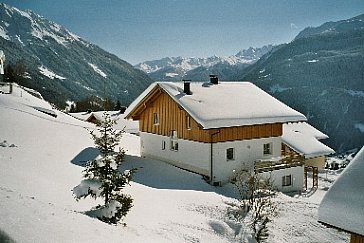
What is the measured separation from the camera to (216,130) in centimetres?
2083

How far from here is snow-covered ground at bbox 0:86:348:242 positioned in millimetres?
7742

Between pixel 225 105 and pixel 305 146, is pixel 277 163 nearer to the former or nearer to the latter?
pixel 225 105

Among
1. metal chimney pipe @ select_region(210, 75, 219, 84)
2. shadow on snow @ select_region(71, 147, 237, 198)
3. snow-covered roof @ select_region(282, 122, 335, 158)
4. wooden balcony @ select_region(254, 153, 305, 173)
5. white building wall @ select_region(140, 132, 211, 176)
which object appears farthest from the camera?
snow-covered roof @ select_region(282, 122, 335, 158)

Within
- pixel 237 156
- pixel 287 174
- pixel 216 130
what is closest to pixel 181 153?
pixel 216 130

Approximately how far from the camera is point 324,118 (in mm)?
157125

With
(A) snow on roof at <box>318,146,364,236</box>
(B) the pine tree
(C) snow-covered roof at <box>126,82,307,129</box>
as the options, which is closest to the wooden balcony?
(C) snow-covered roof at <box>126,82,307,129</box>

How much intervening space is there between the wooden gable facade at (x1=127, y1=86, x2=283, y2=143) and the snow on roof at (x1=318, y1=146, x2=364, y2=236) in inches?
535

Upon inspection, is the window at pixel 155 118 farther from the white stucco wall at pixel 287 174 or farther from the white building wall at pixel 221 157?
the white stucco wall at pixel 287 174

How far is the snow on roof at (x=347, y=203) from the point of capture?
20.1 ft

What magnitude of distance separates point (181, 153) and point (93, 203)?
35.9ft

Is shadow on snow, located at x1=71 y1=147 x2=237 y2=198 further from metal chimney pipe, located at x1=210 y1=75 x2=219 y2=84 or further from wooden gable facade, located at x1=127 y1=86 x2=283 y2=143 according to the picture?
metal chimney pipe, located at x1=210 y1=75 x2=219 y2=84

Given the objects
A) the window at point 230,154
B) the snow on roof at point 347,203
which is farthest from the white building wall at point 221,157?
the snow on roof at point 347,203

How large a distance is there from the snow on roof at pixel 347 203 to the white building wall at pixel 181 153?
46.8ft

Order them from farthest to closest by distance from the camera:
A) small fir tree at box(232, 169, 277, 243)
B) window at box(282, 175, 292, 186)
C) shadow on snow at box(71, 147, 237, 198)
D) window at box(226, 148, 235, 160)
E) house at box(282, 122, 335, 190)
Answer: house at box(282, 122, 335, 190)
window at box(282, 175, 292, 186)
window at box(226, 148, 235, 160)
shadow on snow at box(71, 147, 237, 198)
small fir tree at box(232, 169, 277, 243)
